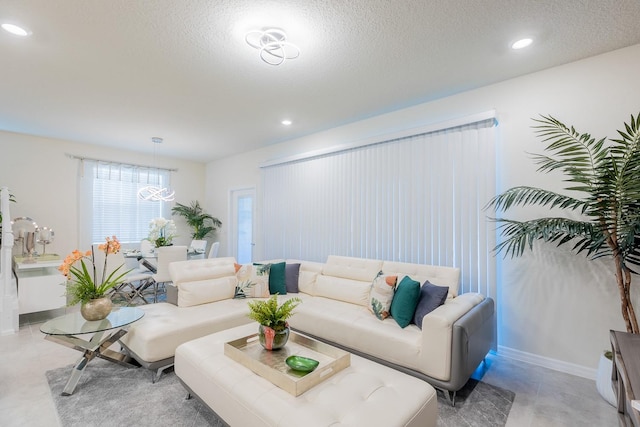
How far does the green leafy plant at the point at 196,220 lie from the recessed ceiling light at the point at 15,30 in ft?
14.9

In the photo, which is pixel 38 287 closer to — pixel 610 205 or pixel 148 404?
pixel 148 404

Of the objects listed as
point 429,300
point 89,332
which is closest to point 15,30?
point 89,332

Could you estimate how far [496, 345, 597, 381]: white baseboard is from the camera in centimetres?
258

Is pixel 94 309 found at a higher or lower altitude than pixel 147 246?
lower

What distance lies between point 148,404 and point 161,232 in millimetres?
3706

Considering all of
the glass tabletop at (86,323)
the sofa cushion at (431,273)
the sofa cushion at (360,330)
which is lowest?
the sofa cushion at (360,330)

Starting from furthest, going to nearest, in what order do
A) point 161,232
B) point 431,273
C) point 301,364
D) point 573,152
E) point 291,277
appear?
point 161,232 → point 291,277 → point 431,273 → point 573,152 → point 301,364

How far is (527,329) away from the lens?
113 inches

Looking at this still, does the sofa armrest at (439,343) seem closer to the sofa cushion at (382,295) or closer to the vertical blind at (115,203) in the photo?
the sofa cushion at (382,295)

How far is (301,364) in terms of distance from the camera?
5.77 feet

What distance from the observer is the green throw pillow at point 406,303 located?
103 inches

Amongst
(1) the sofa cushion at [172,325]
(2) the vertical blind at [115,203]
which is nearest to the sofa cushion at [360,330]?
(1) the sofa cushion at [172,325]

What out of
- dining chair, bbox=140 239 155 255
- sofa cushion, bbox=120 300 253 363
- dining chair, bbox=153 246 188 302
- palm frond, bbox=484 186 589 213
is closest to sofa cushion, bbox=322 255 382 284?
sofa cushion, bbox=120 300 253 363

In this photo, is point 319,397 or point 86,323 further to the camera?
point 86,323
